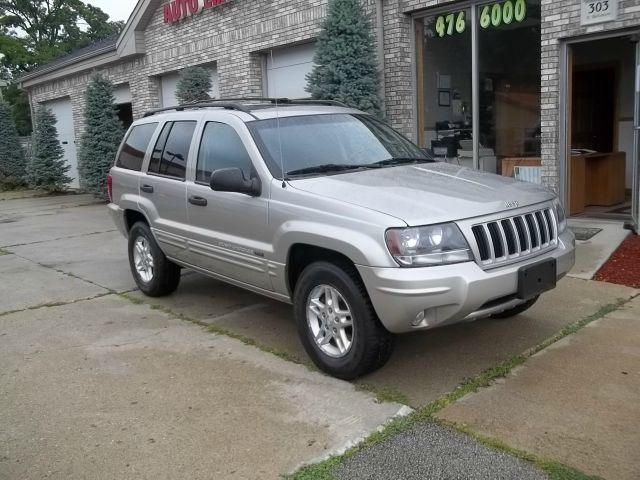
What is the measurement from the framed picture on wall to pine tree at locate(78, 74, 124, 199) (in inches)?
363

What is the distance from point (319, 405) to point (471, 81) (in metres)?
7.13

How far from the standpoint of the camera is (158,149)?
621cm

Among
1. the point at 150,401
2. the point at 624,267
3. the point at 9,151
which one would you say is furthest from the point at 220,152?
the point at 9,151

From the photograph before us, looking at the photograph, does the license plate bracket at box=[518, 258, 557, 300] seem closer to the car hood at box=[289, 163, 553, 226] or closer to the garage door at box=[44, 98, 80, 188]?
the car hood at box=[289, 163, 553, 226]

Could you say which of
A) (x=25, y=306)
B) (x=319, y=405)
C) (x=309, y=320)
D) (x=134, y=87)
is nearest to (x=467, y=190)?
(x=309, y=320)

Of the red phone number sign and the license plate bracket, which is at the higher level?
the red phone number sign

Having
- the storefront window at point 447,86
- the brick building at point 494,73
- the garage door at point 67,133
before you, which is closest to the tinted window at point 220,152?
the brick building at point 494,73

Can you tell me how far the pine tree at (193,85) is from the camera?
13.4m

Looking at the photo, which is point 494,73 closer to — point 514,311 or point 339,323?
point 514,311

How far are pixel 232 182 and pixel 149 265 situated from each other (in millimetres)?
2363

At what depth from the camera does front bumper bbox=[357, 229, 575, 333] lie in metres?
3.74

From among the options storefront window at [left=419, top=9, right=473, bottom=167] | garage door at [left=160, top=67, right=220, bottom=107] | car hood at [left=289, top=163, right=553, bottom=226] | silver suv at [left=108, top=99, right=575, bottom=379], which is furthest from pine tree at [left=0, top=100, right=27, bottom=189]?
car hood at [left=289, top=163, right=553, bottom=226]

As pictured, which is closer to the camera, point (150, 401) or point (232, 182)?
point (150, 401)

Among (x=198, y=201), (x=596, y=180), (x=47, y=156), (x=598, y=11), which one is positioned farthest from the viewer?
(x=47, y=156)
